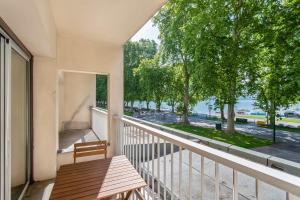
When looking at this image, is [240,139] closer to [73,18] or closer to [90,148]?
[90,148]

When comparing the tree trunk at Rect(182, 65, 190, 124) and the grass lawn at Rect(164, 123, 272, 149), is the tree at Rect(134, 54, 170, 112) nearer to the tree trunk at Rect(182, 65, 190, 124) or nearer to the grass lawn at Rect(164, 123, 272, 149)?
the tree trunk at Rect(182, 65, 190, 124)

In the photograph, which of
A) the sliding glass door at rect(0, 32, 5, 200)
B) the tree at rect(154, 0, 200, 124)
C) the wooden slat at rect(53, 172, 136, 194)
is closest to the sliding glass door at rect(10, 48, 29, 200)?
the sliding glass door at rect(0, 32, 5, 200)

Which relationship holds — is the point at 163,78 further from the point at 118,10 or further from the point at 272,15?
the point at 118,10

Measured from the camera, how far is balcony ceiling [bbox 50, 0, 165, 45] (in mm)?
2291

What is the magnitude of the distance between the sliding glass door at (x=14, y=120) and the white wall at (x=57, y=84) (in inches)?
6.5

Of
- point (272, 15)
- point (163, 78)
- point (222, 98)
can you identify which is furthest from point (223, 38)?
point (163, 78)

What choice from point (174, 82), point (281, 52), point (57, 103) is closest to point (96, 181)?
point (57, 103)

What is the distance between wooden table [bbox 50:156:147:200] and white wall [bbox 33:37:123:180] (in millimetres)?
1418

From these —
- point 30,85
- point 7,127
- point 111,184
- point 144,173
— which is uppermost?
point 30,85

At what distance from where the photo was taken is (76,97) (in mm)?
5625

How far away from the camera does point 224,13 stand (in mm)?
8805

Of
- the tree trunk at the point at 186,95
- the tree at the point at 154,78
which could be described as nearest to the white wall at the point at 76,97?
the tree at the point at 154,78

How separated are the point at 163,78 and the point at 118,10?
11.2m

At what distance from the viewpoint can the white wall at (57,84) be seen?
3039 mm
